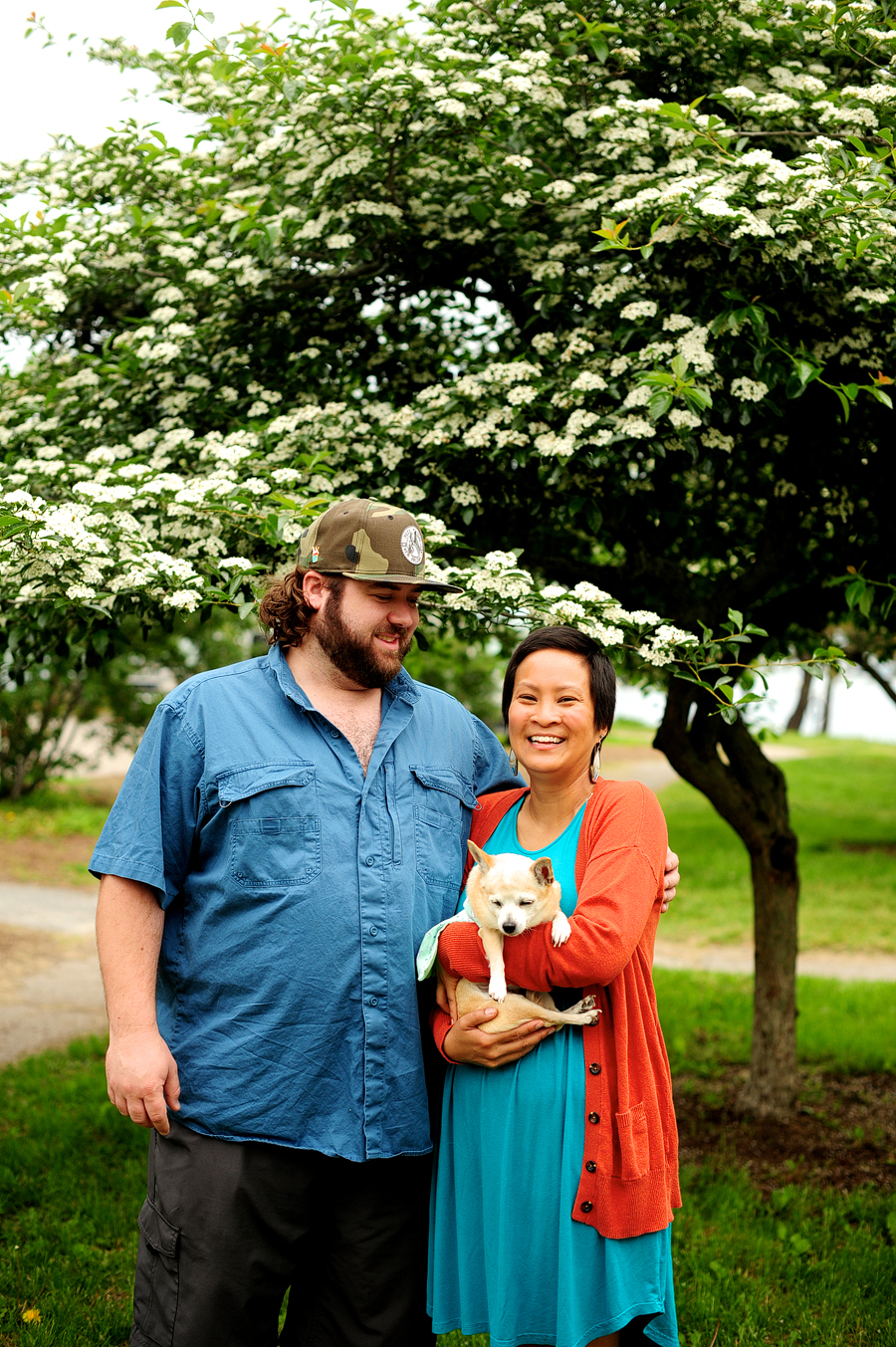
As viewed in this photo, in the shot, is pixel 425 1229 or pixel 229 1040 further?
pixel 425 1229

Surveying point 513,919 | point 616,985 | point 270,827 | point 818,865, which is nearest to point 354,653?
point 270,827

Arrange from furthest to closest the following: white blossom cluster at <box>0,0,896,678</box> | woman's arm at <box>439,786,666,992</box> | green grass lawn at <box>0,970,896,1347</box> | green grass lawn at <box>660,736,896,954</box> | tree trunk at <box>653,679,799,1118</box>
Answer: green grass lawn at <box>660,736,896,954</box>
tree trunk at <box>653,679,799,1118</box>
green grass lawn at <box>0,970,896,1347</box>
white blossom cluster at <box>0,0,896,678</box>
woman's arm at <box>439,786,666,992</box>

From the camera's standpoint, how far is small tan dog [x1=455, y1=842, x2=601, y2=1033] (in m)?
2.51

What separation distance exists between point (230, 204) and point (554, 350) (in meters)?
1.63

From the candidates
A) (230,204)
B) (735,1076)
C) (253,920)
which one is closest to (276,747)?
(253,920)

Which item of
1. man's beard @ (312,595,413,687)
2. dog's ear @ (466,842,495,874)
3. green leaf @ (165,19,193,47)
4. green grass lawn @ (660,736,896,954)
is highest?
green leaf @ (165,19,193,47)

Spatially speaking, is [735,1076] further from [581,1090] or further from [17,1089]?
[581,1090]

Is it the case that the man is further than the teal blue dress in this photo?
Yes

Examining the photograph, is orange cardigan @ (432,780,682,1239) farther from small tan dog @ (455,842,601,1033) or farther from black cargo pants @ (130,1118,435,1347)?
black cargo pants @ (130,1118,435,1347)

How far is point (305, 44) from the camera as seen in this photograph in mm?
4633

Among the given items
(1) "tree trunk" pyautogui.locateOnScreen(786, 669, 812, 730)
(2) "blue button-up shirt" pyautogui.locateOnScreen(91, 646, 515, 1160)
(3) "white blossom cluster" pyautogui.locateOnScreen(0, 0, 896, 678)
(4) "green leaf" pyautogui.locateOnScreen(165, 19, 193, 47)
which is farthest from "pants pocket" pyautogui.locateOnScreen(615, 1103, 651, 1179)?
(1) "tree trunk" pyautogui.locateOnScreen(786, 669, 812, 730)

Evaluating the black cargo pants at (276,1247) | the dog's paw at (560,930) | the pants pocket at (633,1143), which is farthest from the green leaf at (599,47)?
the black cargo pants at (276,1247)

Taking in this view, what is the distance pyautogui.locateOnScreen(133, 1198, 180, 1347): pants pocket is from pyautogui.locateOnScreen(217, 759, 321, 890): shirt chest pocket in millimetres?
848

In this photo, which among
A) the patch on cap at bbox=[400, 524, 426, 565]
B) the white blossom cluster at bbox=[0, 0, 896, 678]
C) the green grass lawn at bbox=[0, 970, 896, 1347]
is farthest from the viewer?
the green grass lawn at bbox=[0, 970, 896, 1347]
